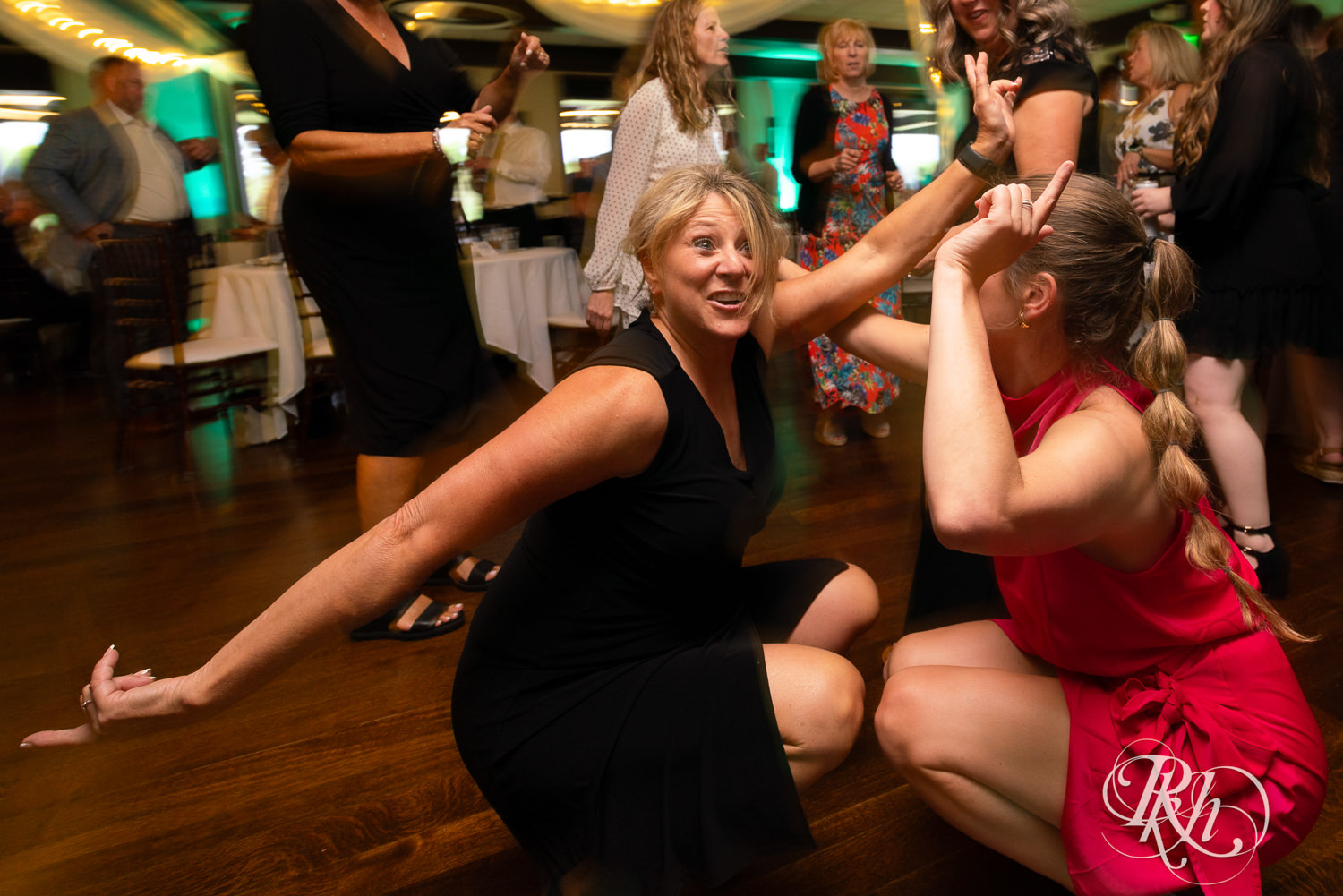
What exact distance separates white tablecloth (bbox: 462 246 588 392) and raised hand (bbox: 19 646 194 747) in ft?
7.64

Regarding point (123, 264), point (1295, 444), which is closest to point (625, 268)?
point (123, 264)

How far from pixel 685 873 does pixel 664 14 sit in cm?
194

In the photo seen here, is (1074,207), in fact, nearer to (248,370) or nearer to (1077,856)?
(1077,856)

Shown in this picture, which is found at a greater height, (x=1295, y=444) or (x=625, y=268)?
(x=625, y=268)

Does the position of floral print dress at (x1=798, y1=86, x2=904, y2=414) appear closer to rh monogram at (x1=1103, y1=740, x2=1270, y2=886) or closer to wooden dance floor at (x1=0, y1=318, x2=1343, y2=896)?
wooden dance floor at (x1=0, y1=318, x2=1343, y2=896)

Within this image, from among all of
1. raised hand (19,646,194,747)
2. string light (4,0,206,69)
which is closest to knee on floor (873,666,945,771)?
raised hand (19,646,194,747)

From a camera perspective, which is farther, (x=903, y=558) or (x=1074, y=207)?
(x=903, y=558)

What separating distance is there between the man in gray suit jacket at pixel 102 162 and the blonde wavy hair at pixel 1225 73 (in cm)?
208

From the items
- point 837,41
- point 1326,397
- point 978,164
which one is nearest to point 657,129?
point 837,41

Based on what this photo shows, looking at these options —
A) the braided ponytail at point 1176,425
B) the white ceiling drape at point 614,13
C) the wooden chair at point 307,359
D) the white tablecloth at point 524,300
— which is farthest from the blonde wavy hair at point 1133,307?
the wooden chair at point 307,359

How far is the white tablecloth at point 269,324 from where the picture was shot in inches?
126

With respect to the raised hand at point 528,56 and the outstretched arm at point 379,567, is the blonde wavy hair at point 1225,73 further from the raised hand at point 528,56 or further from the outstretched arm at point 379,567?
the outstretched arm at point 379,567

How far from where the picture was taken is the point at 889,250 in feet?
3.82

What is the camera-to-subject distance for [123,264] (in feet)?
9.89
